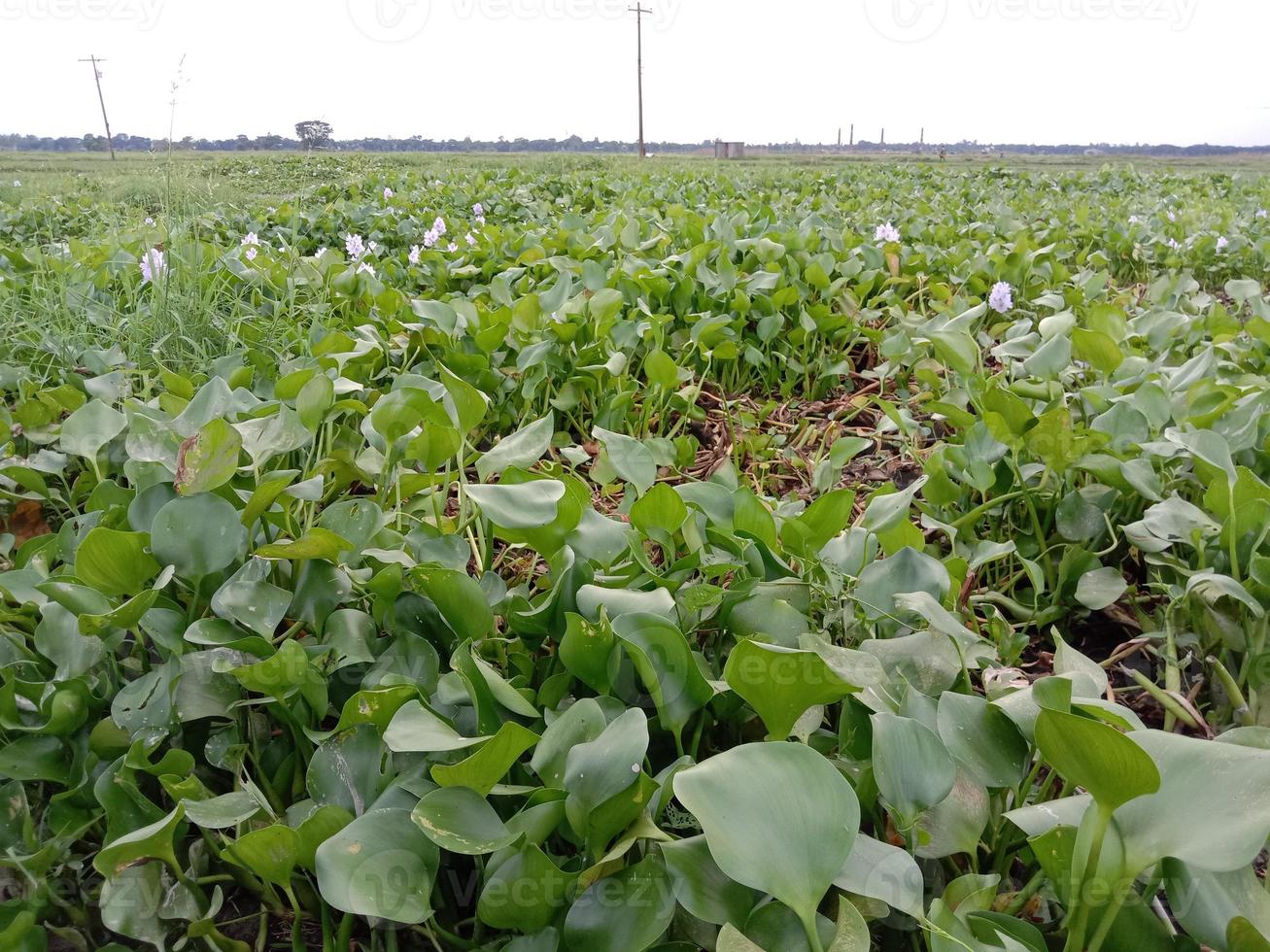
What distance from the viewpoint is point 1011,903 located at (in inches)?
28.3

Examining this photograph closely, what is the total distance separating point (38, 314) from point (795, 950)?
239 centimetres

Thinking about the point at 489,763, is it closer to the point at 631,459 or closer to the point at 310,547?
the point at 310,547

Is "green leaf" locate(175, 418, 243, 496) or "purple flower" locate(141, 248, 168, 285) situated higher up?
"purple flower" locate(141, 248, 168, 285)

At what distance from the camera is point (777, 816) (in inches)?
23.9

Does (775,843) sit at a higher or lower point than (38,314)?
lower

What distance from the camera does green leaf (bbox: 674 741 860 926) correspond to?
23.4 inches

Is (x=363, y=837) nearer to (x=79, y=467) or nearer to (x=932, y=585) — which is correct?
(x=932, y=585)

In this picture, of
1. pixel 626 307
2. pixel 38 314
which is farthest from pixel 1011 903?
pixel 38 314

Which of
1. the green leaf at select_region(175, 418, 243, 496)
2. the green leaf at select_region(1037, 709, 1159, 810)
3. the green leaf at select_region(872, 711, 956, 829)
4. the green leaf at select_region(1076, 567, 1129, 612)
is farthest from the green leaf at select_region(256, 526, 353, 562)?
the green leaf at select_region(1076, 567, 1129, 612)

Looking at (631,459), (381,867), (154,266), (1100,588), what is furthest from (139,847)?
(154,266)

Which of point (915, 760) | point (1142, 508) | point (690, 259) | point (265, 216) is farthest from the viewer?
point (265, 216)

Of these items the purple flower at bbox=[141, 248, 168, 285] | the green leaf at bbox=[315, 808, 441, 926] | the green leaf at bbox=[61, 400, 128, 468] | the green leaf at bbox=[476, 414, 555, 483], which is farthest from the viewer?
the purple flower at bbox=[141, 248, 168, 285]

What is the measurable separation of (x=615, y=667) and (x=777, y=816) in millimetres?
285

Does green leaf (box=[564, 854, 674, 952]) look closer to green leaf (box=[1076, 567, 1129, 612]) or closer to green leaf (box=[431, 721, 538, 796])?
green leaf (box=[431, 721, 538, 796])
